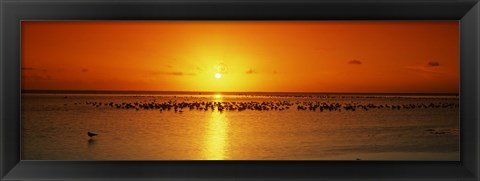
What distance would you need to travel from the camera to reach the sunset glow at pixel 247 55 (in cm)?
333

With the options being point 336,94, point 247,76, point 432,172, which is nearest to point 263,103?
point 247,76

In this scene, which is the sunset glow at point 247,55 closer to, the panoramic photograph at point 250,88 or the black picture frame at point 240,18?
the panoramic photograph at point 250,88

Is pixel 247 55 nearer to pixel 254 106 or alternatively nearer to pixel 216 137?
pixel 254 106

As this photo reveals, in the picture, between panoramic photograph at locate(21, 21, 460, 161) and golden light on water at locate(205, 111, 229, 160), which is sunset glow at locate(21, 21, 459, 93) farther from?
golden light on water at locate(205, 111, 229, 160)

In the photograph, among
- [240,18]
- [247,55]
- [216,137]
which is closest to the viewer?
[240,18]

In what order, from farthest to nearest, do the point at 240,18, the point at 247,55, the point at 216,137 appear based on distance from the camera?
the point at 247,55 → the point at 216,137 → the point at 240,18

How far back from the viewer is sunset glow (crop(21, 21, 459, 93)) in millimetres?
3328

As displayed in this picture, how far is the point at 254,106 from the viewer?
3359 mm

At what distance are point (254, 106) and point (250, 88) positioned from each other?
115 millimetres

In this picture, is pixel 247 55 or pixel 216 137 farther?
pixel 247 55

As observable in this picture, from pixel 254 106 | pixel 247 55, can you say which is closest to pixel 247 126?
pixel 254 106

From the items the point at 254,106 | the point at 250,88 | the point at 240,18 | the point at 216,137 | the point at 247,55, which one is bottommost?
the point at 216,137

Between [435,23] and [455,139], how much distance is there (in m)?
0.71

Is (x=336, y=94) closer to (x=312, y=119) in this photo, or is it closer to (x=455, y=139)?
(x=312, y=119)
